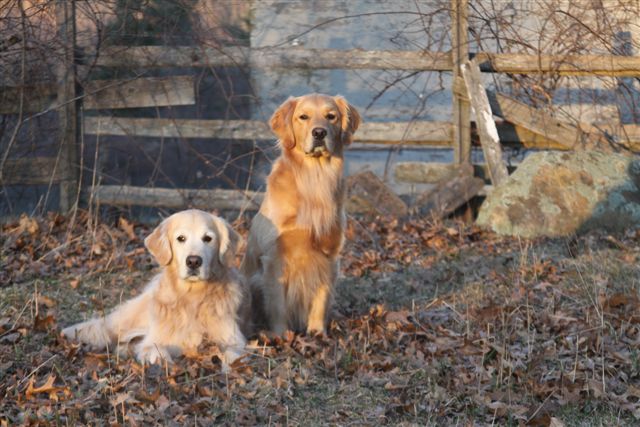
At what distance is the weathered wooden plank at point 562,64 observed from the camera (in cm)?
899

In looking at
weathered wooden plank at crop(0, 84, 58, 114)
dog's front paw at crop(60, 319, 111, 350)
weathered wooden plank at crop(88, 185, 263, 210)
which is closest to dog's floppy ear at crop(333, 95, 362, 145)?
dog's front paw at crop(60, 319, 111, 350)

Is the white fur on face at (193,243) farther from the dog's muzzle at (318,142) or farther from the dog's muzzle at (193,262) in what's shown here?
the dog's muzzle at (318,142)

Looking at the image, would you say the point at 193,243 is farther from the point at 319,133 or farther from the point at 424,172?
the point at 424,172

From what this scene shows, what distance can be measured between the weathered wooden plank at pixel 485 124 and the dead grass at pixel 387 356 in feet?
6.05

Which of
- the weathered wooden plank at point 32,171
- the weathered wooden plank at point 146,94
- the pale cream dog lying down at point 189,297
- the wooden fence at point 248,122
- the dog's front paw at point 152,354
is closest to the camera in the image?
the dog's front paw at point 152,354

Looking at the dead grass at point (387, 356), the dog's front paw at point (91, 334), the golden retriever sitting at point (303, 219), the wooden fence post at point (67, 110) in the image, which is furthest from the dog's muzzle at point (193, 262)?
the wooden fence post at point (67, 110)

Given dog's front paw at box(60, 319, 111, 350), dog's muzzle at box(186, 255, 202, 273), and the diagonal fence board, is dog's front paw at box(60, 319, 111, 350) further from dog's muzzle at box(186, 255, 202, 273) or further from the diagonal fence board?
the diagonal fence board

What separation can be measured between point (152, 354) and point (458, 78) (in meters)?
5.33

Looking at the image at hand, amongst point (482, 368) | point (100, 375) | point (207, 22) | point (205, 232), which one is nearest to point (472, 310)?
point (482, 368)

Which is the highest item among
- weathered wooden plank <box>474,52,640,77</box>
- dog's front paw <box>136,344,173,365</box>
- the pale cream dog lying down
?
weathered wooden plank <box>474,52,640,77</box>

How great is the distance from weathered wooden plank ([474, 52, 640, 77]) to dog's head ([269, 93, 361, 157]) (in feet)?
13.0

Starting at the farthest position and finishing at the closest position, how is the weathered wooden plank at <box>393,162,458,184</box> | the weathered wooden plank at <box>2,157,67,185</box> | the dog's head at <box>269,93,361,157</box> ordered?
the weathered wooden plank at <box>393,162,458,184</box>
the weathered wooden plank at <box>2,157,67,185</box>
the dog's head at <box>269,93,361,157</box>

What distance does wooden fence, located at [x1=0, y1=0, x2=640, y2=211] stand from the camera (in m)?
9.16

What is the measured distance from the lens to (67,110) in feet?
30.2
